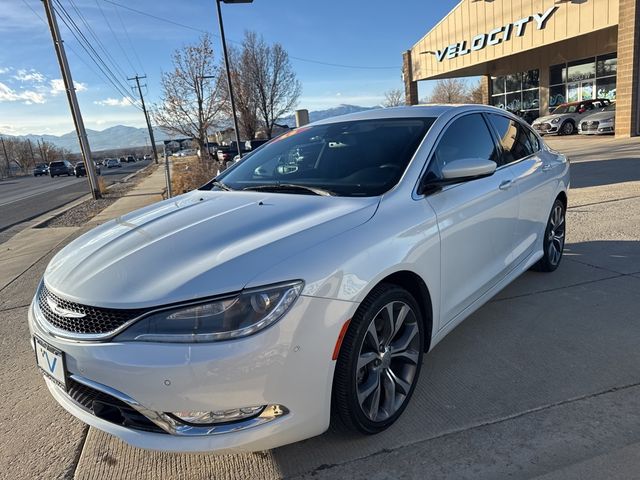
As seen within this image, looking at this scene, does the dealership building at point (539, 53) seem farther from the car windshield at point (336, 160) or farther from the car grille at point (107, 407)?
the car grille at point (107, 407)

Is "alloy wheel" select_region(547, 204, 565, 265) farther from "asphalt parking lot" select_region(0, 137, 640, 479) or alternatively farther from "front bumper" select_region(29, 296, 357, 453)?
"front bumper" select_region(29, 296, 357, 453)

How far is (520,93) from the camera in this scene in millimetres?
30672

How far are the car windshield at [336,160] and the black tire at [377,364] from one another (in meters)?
0.68

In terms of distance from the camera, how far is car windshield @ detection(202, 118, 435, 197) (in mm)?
2875

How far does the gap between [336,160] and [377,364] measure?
1450 mm

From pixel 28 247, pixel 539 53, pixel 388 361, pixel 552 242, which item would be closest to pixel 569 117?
pixel 539 53

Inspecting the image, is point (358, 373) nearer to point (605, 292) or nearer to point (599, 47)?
point (605, 292)

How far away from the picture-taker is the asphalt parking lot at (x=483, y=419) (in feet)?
7.32

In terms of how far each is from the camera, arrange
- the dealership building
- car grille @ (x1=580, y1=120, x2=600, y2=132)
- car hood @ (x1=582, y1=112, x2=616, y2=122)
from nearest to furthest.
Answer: the dealership building → car hood @ (x1=582, y1=112, x2=616, y2=122) → car grille @ (x1=580, y1=120, x2=600, y2=132)

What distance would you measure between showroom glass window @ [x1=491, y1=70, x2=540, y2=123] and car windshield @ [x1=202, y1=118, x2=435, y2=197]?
1138 inches

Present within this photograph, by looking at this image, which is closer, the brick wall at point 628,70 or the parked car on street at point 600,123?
the brick wall at point 628,70

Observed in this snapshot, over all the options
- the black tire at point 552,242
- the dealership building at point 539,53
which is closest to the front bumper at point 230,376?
the black tire at point 552,242

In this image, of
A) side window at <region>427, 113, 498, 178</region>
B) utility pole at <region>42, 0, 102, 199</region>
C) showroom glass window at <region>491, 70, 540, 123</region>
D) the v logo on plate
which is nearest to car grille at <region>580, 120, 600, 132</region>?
showroom glass window at <region>491, 70, 540, 123</region>

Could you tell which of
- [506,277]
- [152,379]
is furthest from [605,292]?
[152,379]
